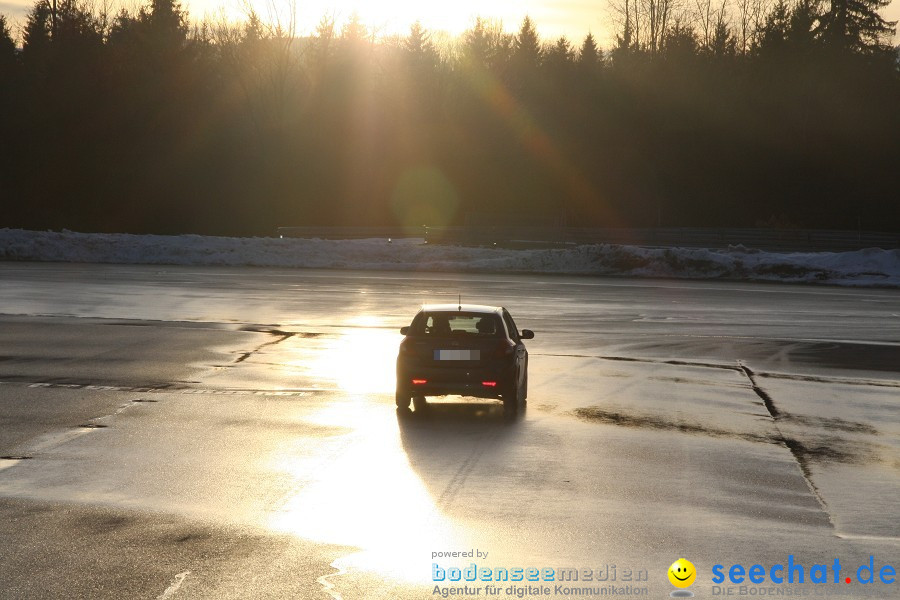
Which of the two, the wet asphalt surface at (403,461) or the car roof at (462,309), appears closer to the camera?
the wet asphalt surface at (403,461)

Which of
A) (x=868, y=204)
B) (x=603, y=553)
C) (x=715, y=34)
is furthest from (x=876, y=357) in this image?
(x=715, y=34)

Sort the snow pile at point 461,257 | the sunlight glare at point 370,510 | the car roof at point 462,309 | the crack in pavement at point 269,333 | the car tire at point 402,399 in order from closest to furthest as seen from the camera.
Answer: the sunlight glare at point 370,510
the car tire at point 402,399
the car roof at point 462,309
the crack in pavement at point 269,333
the snow pile at point 461,257

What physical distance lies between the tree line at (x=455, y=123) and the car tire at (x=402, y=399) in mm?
62882

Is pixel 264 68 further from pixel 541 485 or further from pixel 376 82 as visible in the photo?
pixel 541 485

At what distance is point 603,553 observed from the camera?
24.9ft

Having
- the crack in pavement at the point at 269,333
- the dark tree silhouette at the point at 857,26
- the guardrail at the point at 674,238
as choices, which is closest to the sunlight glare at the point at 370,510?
the crack in pavement at the point at 269,333

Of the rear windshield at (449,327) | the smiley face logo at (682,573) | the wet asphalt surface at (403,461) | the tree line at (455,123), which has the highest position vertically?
the tree line at (455,123)

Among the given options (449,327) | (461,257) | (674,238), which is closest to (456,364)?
(449,327)

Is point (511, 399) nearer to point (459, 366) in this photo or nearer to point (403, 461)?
point (459, 366)

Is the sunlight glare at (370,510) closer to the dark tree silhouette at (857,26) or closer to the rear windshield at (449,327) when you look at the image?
the rear windshield at (449,327)

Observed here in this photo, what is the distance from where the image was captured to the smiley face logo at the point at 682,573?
22.5ft

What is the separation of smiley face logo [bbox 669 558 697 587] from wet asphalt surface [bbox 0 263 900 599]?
78 mm

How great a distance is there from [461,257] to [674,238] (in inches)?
746

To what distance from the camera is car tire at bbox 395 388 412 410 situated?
45.8 feet
